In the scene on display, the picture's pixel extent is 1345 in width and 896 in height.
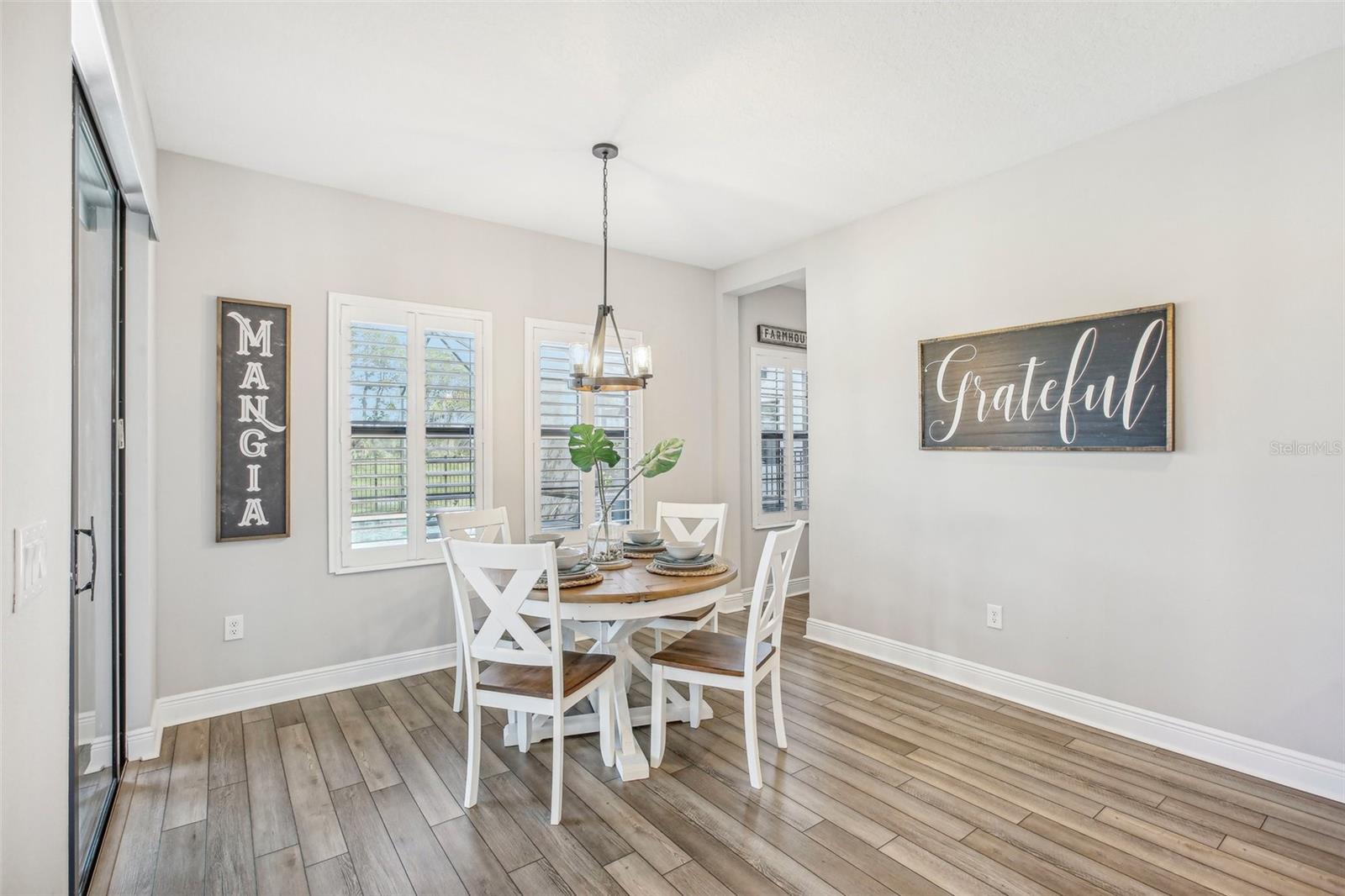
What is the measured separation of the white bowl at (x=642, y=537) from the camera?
337 cm

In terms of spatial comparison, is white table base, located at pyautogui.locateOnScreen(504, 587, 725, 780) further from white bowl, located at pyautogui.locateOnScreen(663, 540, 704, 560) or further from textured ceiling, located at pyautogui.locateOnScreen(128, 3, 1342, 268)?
textured ceiling, located at pyautogui.locateOnScreen(128, 3, 1342, 268)

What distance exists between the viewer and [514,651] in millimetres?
2412

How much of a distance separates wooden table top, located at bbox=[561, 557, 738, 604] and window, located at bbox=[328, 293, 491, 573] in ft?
5.11

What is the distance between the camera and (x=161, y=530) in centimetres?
310

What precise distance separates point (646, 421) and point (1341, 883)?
3949 millimetres

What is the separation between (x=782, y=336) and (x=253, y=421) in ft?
13.3

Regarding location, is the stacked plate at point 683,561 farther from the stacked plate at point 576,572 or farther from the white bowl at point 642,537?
the white bowl at point 642,537

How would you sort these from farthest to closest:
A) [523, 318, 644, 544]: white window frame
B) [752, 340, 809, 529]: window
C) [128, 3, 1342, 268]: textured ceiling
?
1. [752, 340, 809, 529]: window
2. [523, 318, 644, 544]: white window frame
3. [128, 3, 1342, 268]: textured ceiling

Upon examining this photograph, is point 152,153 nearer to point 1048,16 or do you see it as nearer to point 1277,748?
point 1048,16

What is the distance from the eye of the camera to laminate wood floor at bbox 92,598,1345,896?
6.57ft

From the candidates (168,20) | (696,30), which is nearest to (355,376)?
(168,20)

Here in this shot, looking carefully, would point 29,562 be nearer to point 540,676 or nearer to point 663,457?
point 540,676

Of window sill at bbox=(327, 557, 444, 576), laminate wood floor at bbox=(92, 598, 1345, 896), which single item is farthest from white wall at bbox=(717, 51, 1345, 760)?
window sill at bbox=(327, 557, 444, 576)

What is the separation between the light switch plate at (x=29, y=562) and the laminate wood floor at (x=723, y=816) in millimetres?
1382
